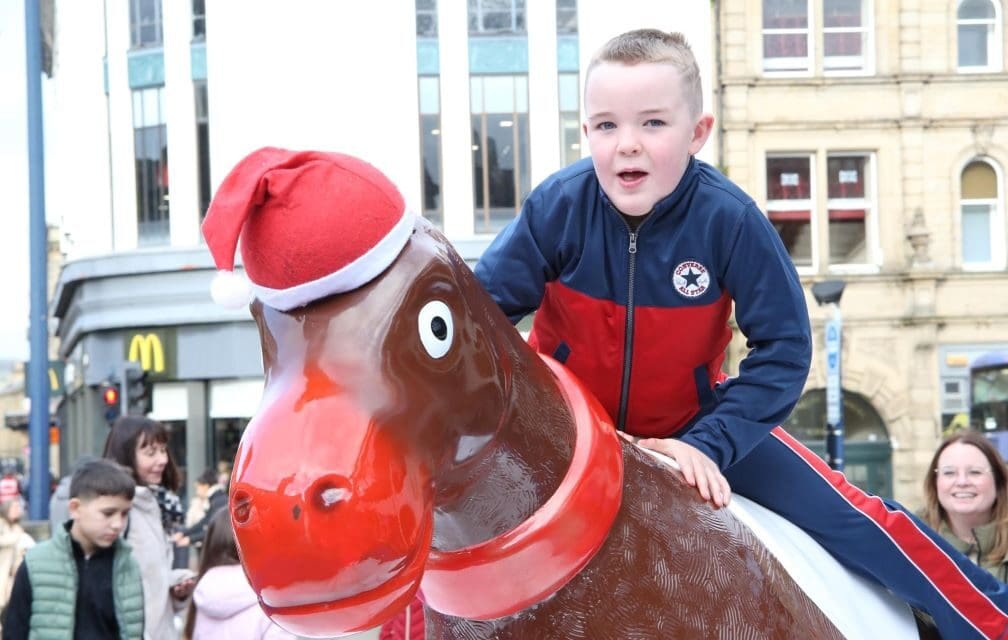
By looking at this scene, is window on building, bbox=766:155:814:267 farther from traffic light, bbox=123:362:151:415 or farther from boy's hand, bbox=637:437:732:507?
boy's hand, bbox=637:437:732:507

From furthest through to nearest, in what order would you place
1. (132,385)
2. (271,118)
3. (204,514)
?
1. (271,118)
2. (132,385)
3. (204,514)

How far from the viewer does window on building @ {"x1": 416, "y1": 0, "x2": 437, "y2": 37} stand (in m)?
21.8

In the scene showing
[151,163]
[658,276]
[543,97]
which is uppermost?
[543,97]

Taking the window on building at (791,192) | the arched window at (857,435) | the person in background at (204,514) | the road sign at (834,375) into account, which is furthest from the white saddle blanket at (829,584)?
the window on building at (791,192)

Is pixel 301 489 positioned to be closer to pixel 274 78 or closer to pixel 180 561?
pixel 180 561

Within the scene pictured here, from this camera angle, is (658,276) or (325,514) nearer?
(325,514)

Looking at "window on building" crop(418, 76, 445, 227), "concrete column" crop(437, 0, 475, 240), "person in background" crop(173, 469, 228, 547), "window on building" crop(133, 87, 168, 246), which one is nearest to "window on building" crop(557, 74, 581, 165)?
"concrete column" crop(437, 0, 475, 240)

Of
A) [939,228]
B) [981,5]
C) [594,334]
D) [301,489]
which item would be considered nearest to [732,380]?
[594,334]

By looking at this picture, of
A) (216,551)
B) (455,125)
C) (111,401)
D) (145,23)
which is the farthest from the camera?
(145,23)

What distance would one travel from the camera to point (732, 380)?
2520mm

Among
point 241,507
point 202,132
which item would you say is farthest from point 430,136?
point 241,507

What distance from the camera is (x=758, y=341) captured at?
246cm

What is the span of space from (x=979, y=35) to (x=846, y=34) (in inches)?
96.2

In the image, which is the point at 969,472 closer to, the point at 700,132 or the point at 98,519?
the point at 700,132
